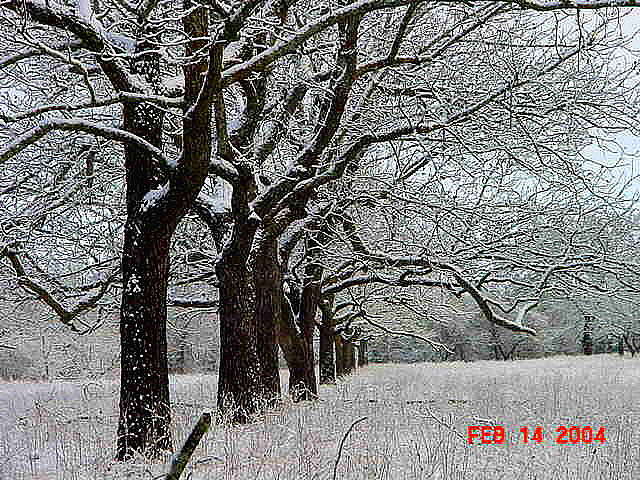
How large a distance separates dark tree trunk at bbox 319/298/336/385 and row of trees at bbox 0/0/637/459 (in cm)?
417

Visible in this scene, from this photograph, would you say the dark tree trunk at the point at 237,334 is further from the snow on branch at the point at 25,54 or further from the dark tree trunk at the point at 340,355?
the dark tree trunk at the point at 340,355

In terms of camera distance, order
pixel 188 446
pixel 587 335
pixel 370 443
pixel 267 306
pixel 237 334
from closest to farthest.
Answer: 1. pixel 188 446
2. pixel 370 443
3. pixel 237 334
4. pixel 267 306
5. pixel 587 335

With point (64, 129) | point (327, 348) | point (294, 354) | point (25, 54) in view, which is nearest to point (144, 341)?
point (64, 129)

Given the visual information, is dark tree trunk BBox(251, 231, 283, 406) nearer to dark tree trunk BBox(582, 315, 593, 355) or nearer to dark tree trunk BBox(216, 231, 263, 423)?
dark tree trunk BBox(216, 231, 263, 423)

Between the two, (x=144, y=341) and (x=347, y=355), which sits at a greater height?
(x=144, y=341)

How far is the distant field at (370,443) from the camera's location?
A: 19.8 feet

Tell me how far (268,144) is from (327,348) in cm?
1036

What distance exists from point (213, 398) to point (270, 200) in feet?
19.3

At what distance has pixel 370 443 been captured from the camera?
7172 mm

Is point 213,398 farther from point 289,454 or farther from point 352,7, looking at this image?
point 352,7

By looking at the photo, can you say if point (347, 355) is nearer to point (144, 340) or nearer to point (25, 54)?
A: point (144, 340)
